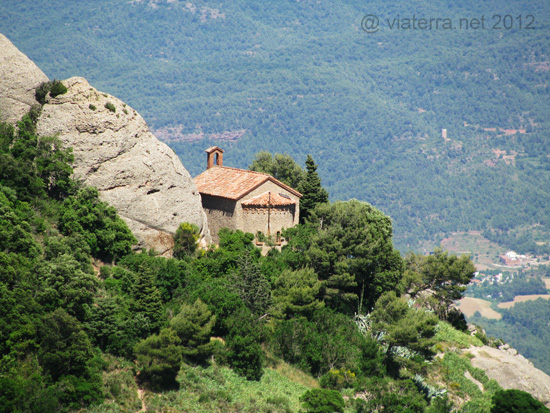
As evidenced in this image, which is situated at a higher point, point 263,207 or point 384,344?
point 263,207

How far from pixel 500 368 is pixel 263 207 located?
22.4 m

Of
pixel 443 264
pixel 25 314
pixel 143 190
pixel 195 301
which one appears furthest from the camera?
pixel 443 264

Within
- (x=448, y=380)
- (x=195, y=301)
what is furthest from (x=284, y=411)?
(x=448, y=380)

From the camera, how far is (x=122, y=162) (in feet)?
168

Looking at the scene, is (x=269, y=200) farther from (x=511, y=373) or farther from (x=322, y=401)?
(x=511, y=373)

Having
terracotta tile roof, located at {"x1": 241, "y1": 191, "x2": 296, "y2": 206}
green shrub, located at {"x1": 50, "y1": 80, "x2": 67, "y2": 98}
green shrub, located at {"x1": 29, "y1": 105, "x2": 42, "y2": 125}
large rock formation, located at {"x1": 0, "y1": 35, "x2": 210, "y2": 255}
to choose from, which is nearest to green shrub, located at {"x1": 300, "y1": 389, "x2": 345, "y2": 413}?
large rock formation, located at {"x1": 0, "y1": 35, "x2": 210, "y2": 255}

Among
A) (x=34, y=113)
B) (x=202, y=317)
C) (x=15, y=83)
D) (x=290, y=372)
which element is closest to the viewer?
(x=202, y=317)

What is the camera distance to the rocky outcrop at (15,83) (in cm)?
5006

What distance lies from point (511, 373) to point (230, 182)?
26.7m

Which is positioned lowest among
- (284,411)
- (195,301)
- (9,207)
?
(284,411)

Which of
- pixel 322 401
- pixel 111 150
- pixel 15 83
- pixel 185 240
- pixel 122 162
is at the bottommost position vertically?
pixel 322 401

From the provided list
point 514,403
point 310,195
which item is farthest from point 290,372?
point 310,195

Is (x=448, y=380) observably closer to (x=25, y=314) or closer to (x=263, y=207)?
(x=263, y=207)

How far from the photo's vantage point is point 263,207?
56969 millimetres
